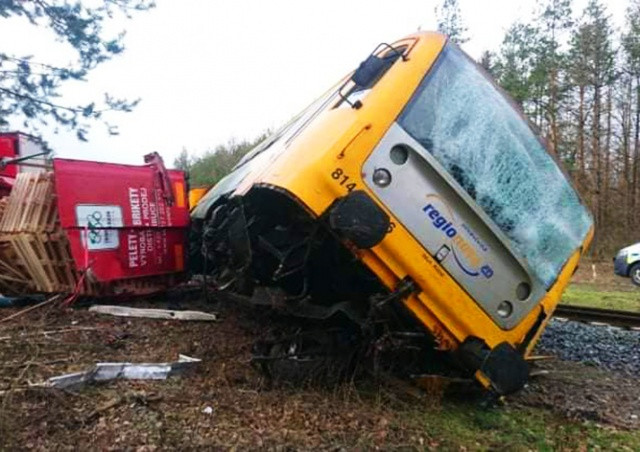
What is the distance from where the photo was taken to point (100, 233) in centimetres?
538

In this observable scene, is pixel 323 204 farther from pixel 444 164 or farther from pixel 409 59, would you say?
pixel 409 59

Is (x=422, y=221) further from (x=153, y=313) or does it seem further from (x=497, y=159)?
(x=153, y=313)

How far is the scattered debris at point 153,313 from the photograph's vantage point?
5.14 metres

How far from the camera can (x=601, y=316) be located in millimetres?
7266

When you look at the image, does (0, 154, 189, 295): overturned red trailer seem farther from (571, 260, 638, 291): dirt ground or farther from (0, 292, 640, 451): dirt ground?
(571, 260, 638, 291): dirt ground

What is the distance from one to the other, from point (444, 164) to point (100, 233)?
11.4 ft

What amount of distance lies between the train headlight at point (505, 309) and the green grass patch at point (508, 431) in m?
0.61

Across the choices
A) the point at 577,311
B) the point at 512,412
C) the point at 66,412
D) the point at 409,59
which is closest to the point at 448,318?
the point at 512,412

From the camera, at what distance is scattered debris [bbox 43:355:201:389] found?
3.13m

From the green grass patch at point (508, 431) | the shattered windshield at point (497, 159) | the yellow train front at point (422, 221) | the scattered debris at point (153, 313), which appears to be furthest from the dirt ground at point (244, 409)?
the shattered windshield at point (497, 159)

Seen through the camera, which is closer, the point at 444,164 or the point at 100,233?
the point at 444,164

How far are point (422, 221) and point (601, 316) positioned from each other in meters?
5.23

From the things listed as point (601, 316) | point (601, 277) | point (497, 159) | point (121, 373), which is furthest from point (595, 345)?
point (601, 277)

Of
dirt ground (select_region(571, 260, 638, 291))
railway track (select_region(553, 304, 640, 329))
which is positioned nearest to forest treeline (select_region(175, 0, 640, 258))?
dirt ground (select_region(571, 260, 638, 291))
